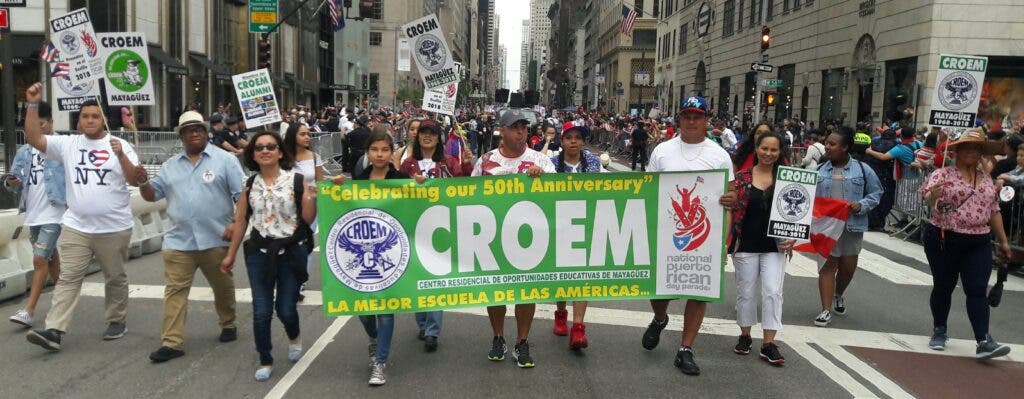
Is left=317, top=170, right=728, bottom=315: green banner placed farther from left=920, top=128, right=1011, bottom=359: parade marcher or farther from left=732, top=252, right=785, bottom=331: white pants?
left=920, top=128, right=1011, bottom=359: parade marcher

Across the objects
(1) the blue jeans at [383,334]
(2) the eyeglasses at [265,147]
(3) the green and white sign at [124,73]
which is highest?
(3) the green and white sign at [124,73]

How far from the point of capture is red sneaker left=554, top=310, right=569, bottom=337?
23.4 ft

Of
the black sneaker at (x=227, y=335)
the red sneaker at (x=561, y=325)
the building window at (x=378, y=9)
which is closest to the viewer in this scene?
the black sneaker at (x=227, y=335)

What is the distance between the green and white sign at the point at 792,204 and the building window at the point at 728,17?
4298 centimetres

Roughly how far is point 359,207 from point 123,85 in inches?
200

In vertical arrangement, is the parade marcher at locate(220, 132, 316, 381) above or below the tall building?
below

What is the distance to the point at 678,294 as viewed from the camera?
6156 millimetres

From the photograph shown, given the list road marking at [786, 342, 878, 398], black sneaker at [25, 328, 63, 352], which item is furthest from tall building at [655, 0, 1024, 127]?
black sneaker at [25, 328, 63, 352]

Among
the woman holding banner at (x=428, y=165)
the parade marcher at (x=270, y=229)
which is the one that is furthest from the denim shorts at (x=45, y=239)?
the woman holding banner at (x=428, y=165)

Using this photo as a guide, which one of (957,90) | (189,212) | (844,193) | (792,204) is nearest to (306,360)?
(189,212)

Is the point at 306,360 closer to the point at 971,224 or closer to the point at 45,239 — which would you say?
the point at 45,239

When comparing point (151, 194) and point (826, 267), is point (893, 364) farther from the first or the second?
point (151, 194)

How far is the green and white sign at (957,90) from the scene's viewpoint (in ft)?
29.3

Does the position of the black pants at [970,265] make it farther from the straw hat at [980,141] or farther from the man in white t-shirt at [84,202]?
the man in white t-shirt at [84,202]
